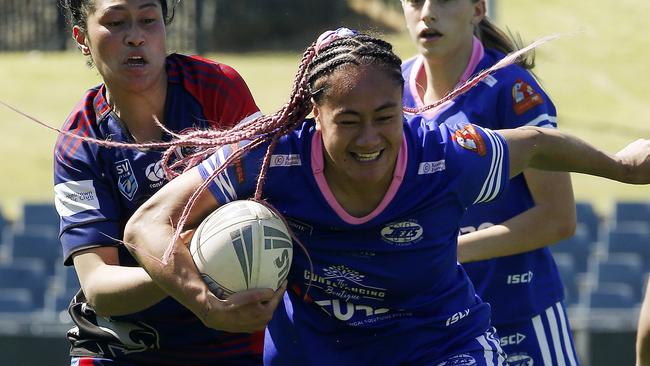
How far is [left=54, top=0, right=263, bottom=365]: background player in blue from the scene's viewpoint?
393cm

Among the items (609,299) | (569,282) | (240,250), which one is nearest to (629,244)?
(569,282)

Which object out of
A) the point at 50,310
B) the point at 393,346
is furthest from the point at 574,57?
the point at 393,346

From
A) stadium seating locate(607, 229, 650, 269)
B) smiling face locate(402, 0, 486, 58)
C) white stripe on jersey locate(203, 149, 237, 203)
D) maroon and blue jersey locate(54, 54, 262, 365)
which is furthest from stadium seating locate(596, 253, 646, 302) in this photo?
white stripe on jersey locate(203, 149, 237, 203)

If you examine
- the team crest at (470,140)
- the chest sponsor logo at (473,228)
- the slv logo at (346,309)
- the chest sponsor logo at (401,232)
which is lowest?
the chest sponsor logo at (473,228)

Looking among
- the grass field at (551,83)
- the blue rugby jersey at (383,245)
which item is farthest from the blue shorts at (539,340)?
the grass field at (551,83)

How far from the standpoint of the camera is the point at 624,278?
1230 cm

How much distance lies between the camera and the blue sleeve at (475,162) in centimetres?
363

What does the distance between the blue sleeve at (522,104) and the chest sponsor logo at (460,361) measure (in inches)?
49.9

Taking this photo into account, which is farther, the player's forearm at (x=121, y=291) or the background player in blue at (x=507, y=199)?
the background player in blue at (x=507, y=199)

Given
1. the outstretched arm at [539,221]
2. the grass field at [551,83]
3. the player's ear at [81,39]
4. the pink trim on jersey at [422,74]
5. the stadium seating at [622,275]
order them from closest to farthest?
1. the player's ear at [81,39]
2. the outstretched arm at [539,221]
3. the pink trim on jersey at [422,74]
4. the stadium seating at [622,275]
5. the grass field at [551,83]

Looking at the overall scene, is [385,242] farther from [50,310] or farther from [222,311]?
[50,310]

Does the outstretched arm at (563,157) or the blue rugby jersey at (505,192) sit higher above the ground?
the outstretched arm at (563,157)

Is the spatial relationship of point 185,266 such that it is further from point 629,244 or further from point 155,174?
point 629,244

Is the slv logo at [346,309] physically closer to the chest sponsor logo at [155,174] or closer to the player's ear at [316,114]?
the player's ear at [316,114]
